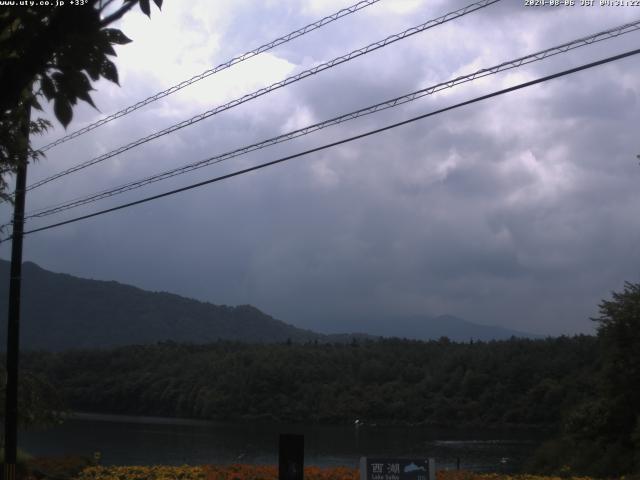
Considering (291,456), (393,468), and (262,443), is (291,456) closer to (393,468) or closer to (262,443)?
(393,468)

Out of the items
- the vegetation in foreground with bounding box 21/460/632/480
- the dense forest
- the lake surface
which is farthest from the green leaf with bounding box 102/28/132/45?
the dense forest

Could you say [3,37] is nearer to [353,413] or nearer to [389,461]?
[389,461]

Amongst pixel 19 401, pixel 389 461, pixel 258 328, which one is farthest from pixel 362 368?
pixel 258 328

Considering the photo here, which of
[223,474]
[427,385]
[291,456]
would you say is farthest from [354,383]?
[291,456]

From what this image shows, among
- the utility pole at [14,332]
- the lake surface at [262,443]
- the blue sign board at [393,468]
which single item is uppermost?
the utility pole at [14,332]

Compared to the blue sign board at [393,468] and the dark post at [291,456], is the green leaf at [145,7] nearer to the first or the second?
the dark post at [291,456]

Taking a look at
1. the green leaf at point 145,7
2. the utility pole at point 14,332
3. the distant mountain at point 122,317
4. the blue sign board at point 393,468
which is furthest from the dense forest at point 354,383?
the distant mountain at point 122,317
